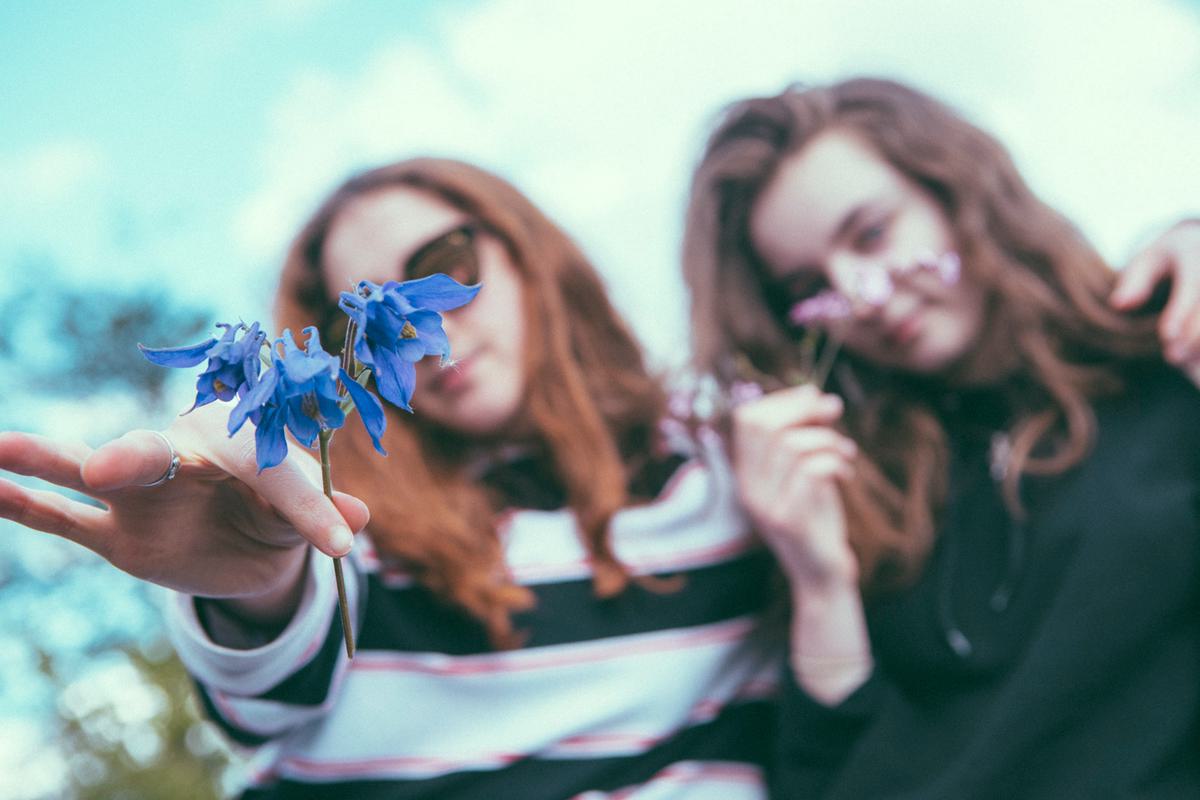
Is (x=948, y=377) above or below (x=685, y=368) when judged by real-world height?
above

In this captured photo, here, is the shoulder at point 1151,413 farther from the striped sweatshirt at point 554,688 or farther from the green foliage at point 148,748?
the green foliage at point 148,748

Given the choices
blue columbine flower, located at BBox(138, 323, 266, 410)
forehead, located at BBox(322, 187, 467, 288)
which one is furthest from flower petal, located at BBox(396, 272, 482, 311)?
forehead, located at BBox(322, 187, 467, 288)

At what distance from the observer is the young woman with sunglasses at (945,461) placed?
176 centimetres

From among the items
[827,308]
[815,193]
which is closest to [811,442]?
[827,308]

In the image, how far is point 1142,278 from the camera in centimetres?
201

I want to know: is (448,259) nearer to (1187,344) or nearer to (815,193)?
(815,193)

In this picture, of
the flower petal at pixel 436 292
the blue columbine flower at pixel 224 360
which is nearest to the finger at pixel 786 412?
the flower petal at pixel 436 292

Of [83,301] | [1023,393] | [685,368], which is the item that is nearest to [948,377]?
[1023,393]

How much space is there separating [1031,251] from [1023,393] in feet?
1.26

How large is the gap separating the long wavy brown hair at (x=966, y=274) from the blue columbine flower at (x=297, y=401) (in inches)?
63.0

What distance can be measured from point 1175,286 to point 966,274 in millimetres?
437

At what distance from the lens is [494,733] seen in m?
1.75

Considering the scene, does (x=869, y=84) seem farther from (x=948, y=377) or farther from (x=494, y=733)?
(x=494, y=733)

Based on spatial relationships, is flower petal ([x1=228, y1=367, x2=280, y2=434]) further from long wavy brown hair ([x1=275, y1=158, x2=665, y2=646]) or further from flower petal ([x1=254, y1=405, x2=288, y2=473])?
long wavy brown hair ([x1=275, y1=158, x2=665, y2=646])
